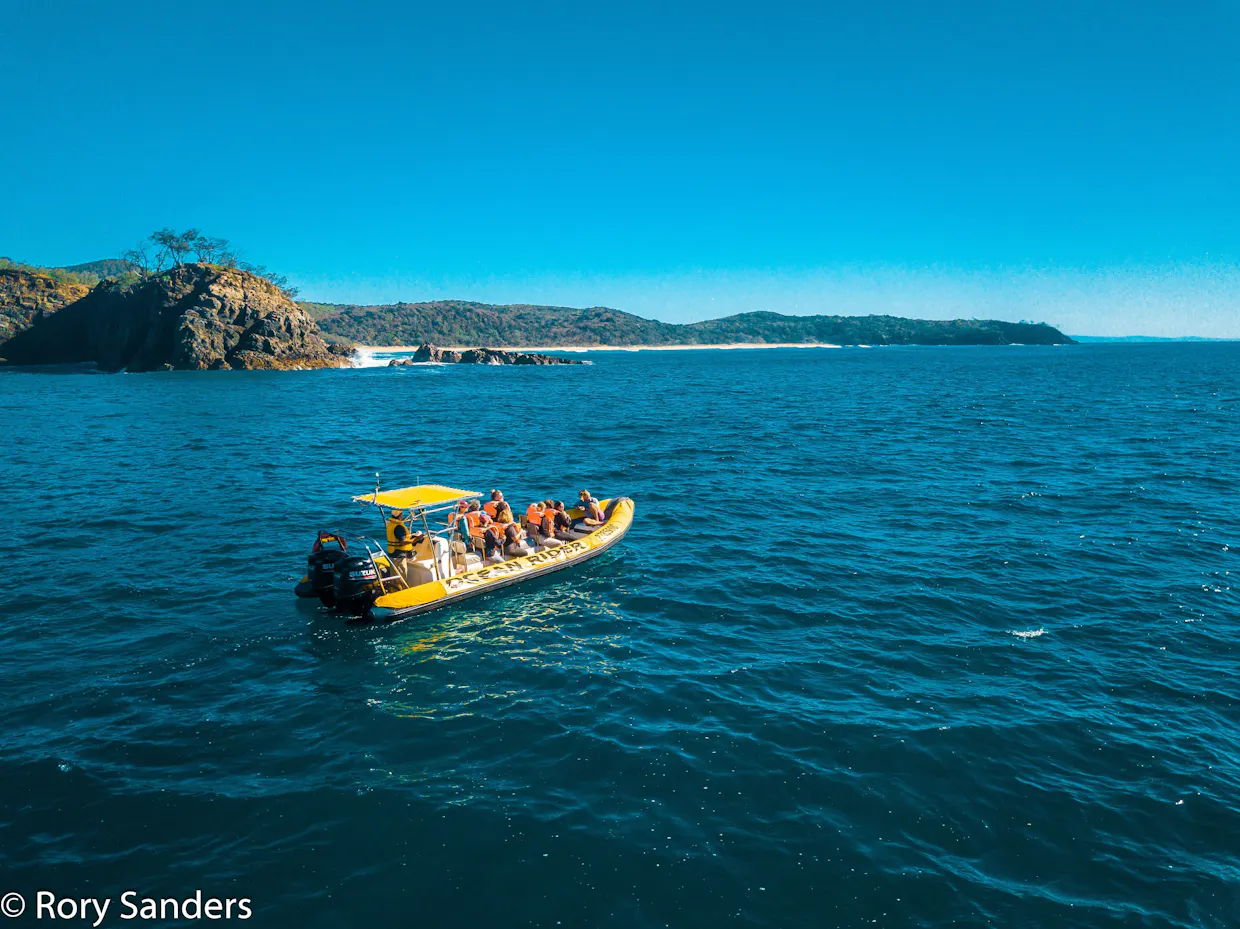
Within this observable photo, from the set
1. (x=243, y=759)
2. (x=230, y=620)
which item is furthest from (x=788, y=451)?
(x=243, y=759)

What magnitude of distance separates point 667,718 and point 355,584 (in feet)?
25.4

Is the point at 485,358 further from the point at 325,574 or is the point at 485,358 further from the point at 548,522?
the point at 325,574

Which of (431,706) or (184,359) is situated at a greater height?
(184,359)

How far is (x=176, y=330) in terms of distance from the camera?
110 meters

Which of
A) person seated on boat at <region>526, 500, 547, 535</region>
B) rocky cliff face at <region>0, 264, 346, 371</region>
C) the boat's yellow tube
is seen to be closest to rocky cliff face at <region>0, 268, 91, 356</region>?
rocky cliff face at <region>0, 264, 346, 371</region>

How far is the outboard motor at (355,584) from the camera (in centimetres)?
1589

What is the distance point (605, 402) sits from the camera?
72688 millimetres

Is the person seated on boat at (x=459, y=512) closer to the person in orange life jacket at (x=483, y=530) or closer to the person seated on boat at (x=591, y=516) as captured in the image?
the person in orange life jacket at (x=483, y=530)

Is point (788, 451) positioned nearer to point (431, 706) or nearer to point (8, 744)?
point (431, 706)

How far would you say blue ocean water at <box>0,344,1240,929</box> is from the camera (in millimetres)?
8852

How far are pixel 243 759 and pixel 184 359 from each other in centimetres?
11693

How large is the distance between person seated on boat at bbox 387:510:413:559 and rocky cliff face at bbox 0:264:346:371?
362 feet

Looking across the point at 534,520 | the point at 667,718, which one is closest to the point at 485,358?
the point at 534,520

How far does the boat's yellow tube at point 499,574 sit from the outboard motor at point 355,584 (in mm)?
257
